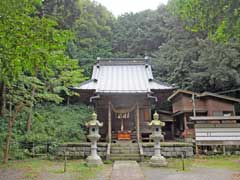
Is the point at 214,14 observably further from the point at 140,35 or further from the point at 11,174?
the point at 140,35

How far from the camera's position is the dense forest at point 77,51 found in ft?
18.9

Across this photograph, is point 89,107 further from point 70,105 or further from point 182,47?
point 182,47

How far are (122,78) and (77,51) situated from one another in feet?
34.4

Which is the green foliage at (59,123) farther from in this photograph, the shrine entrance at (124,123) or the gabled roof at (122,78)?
the gabled roof at (122,78)

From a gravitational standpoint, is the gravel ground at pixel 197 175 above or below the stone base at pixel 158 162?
below

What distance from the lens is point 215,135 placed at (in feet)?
44.2

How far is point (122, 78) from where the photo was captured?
750 inches

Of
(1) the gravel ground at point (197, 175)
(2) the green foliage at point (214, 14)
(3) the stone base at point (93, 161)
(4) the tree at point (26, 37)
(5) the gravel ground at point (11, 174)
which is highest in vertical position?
(2) the green foliage at point (214, 14)

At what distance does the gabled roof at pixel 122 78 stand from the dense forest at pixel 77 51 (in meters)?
1.37

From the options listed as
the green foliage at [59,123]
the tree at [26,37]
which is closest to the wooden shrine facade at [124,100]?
the green foliage at [59,123]

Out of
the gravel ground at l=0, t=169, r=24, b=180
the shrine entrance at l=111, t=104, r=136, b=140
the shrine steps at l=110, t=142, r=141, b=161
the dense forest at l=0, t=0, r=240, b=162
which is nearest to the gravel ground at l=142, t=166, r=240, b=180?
the shrine steps at l=110, t=142, r=141, b=161

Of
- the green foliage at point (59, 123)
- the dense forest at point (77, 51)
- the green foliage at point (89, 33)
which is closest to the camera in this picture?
the dense forest at point (77, 51)

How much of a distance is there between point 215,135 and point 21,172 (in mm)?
9535

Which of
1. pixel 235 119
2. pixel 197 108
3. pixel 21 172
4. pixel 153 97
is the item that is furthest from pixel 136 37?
pixel 21 172
